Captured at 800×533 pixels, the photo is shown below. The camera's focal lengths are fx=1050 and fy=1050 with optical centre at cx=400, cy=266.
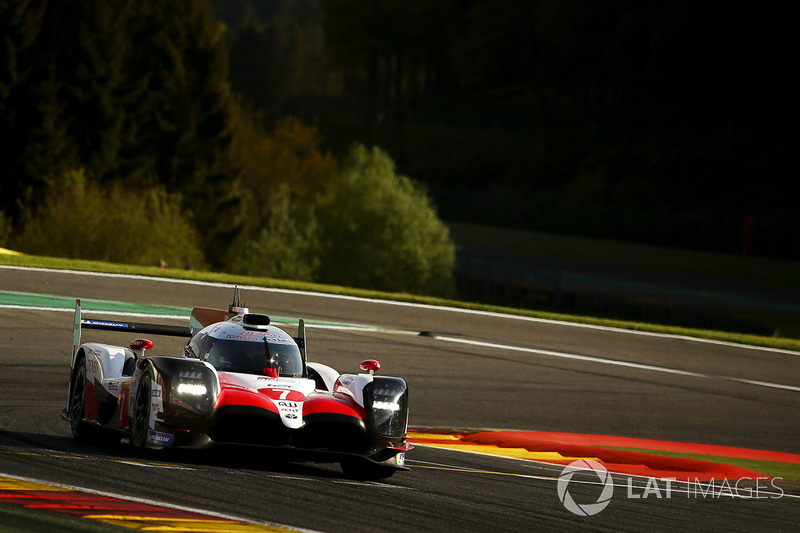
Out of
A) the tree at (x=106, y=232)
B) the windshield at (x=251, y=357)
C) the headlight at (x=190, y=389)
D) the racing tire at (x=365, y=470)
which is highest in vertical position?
the tree at (x=106, y=232)

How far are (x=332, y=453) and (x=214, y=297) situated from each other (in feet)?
37.5

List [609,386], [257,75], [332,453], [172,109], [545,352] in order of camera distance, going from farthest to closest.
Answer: [257,75]
[172,109]
[545,352]
[609,386]
[332,453]

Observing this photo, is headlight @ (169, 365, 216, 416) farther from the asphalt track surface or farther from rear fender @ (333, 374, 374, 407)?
rear fender @ (333, 374, 374, 407)

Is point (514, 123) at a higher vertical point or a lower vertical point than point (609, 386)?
higher

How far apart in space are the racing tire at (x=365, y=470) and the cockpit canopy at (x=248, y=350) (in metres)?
1.12

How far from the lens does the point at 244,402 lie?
8883mm

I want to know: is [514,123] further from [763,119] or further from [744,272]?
[744,272]

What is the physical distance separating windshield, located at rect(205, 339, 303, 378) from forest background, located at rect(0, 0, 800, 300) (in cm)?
2538

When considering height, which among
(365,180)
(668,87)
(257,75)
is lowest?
(365,180)

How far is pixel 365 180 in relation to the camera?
45.0 meters

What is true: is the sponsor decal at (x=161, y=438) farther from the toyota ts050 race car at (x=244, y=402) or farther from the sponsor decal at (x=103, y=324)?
the sponsor decal at (x=103, y=324)

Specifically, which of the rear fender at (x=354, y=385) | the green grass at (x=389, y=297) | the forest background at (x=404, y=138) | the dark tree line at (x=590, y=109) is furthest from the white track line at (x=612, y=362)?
the dark tree line at (x=590, y=109)

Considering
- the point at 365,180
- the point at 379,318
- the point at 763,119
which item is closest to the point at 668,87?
the point at 763,119

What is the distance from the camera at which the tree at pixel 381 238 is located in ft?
144
